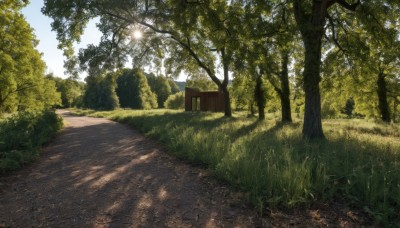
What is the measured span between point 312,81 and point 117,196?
27.7ft

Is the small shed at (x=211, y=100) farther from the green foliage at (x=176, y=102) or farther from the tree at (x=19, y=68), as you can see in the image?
the green foliage at (x=176, y=102)

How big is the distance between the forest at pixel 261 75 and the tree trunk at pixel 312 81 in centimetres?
4

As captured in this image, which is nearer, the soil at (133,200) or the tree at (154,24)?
the soil at (133,200)

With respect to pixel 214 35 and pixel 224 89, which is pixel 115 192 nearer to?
pixel 214 35

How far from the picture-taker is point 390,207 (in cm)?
476

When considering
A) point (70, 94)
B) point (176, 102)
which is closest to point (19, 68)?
point (176, 102)

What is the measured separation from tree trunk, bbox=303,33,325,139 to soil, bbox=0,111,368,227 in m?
5.97

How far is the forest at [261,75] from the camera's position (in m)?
5.79

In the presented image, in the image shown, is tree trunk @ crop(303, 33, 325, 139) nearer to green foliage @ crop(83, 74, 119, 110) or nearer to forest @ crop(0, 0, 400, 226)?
forest @ crop(0, 0, 400, 226)

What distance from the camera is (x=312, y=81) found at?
11.1 m

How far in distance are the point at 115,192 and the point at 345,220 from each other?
431cm

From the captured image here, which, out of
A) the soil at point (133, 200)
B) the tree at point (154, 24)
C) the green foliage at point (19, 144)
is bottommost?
the soil at point (133, 200)

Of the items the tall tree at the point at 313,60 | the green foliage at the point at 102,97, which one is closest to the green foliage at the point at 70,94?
the green foliage at the point at 102,97

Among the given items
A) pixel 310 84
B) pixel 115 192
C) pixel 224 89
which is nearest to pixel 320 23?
pixel 310 84
